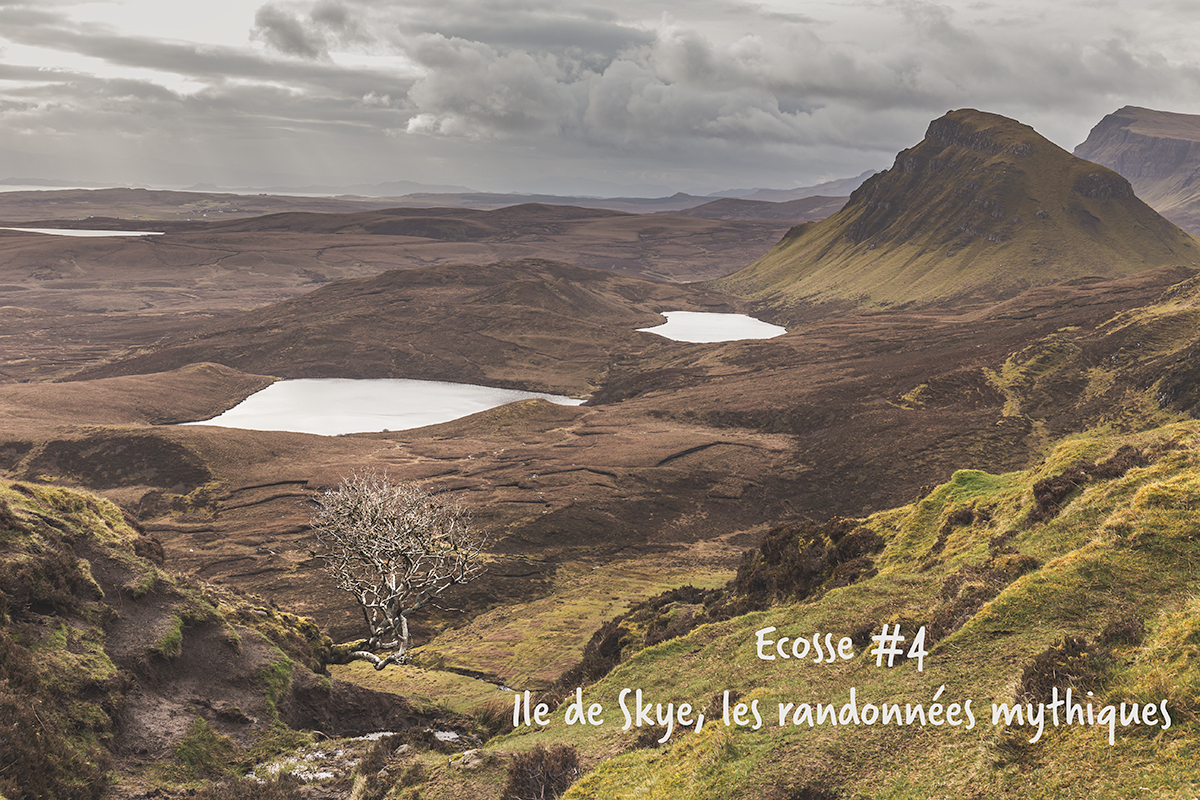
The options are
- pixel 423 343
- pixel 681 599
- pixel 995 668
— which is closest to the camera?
pixel 995 668

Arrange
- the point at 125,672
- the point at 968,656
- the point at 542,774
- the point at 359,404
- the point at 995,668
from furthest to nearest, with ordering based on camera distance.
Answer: the point at 359,404
the point at 125,672
the point at 542,774
the point at 968,656
the point at 995,668

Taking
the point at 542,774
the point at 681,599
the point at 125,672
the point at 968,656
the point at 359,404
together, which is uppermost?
the point at 968,656

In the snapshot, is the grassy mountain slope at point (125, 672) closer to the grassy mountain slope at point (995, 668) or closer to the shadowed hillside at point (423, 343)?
the grassy mountain slope at point (995, 668)

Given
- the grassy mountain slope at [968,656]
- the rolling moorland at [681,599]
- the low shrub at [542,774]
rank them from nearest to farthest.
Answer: the grassy mountain slope at [968,656] < the rolling moorland at [681,599] < the low shrub at [542,774]

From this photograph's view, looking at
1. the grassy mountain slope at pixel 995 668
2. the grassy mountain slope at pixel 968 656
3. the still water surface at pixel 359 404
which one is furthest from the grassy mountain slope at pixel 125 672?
the still water surface at pixel 359 404

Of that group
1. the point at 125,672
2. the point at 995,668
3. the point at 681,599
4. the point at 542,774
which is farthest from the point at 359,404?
the point at 995,668

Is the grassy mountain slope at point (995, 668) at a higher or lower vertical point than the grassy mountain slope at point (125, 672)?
higher

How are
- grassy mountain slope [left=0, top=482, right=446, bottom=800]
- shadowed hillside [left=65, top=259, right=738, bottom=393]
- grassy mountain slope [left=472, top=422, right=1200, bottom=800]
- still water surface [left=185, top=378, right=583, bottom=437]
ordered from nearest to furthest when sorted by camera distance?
grassy mountain slope [left=472, top=422, right=1200, bottom=800] < grassy mountain slope [left=0, top=482, right=446, bottom=800] < still water surface [left=185, top=378, right=583, bottom=437] < shadowed hillside [left=65, top=259, right=738, bottom=393]

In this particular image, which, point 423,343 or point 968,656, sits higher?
point 968,656

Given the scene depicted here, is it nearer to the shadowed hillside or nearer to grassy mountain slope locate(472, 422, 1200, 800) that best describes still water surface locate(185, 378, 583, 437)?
the shadowed hillside

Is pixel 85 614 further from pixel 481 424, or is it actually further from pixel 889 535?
pixel 481 424

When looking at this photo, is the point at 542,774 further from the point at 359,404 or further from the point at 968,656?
the point at 359,404

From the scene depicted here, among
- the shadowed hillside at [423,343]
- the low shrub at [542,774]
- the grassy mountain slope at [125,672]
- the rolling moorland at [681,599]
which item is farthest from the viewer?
the shadowed hillside at [423,343]

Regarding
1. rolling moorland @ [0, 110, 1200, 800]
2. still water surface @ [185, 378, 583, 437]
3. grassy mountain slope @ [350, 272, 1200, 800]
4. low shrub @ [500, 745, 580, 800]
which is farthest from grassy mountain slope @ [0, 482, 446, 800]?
still water surface @ [185, 378, 583, 437]
